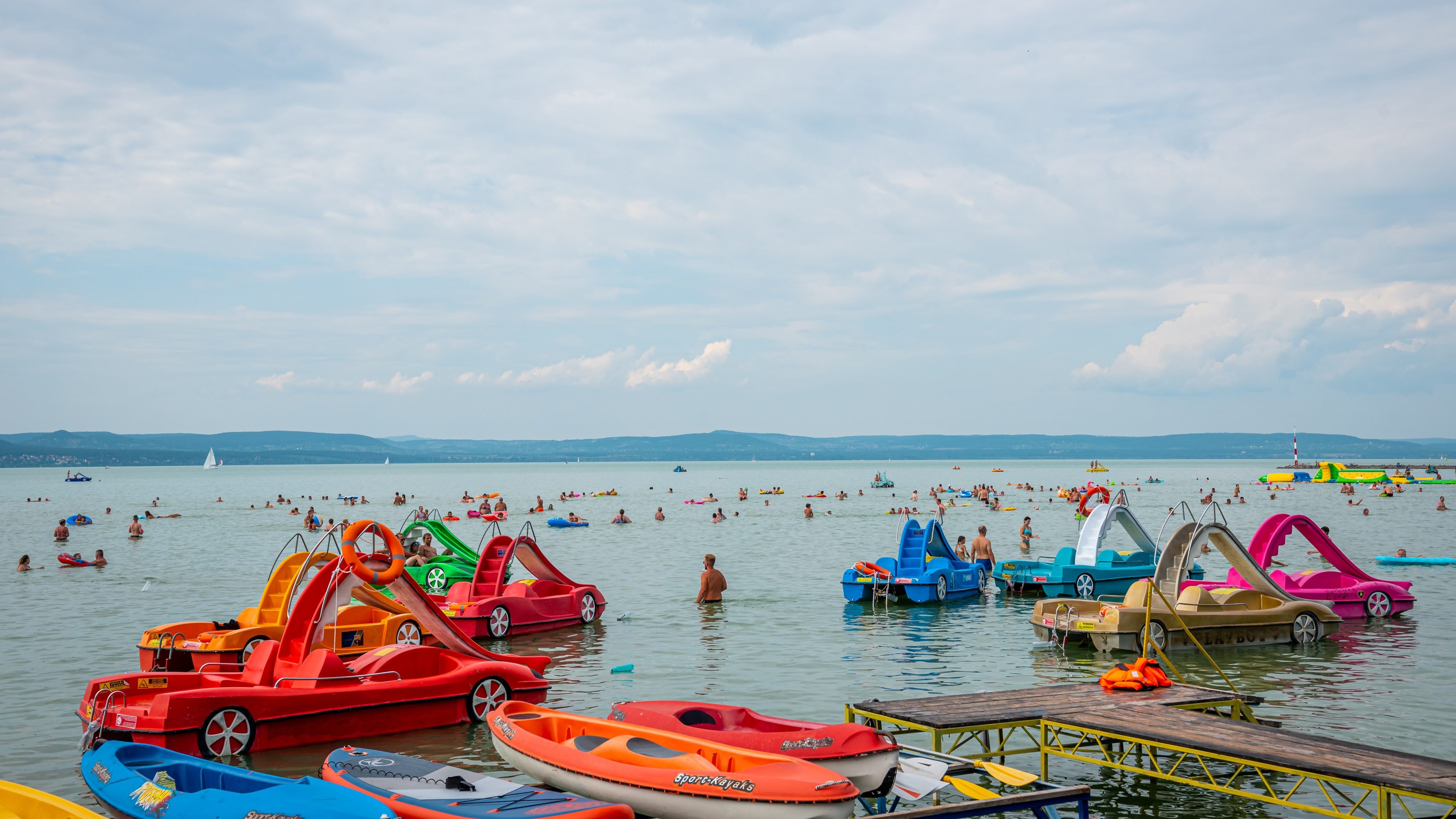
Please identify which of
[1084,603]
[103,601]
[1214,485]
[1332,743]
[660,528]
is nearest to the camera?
[1332,743]

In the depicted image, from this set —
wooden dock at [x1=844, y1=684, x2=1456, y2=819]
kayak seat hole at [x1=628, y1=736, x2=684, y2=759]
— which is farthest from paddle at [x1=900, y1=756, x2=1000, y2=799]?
kayak seat hole at [x1=628, y1=736, x2=684, y2=759]

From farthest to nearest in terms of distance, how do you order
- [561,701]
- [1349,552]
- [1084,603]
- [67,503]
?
1. [67,503]
2. [1349,552]
3. [1084,603]
4. [561,701]

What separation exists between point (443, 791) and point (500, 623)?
40.7ft

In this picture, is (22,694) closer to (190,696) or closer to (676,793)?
(190,696)

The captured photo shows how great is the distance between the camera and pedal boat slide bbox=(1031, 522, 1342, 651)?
19438 mm

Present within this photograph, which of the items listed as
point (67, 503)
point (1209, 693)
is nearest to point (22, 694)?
point (1209, 693)

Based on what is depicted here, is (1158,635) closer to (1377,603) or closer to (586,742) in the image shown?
(1377,603)

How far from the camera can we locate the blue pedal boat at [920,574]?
87.6 feet

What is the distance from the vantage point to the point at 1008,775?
34.2 feet

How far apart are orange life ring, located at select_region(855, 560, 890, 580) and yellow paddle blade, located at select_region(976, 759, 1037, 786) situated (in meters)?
16.1

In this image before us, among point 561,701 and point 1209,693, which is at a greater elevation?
point 1209,693

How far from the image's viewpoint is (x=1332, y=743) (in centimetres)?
1014

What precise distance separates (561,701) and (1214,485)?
139834mm

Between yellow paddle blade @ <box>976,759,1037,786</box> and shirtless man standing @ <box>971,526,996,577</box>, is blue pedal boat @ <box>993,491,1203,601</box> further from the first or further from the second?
yellow paddle blade @ <box>976,759,1037,786</box>
